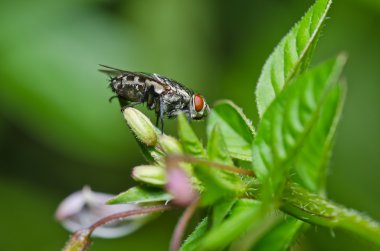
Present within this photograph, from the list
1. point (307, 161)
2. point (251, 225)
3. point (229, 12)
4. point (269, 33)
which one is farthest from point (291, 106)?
point (229, 12)

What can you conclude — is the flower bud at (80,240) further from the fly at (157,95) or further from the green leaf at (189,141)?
the fly at (157,95)

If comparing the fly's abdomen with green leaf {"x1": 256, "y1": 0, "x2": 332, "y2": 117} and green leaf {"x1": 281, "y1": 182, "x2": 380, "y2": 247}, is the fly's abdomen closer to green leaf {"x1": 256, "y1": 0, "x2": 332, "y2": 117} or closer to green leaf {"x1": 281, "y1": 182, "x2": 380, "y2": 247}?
green leaf {"x1": 256, "y1": 0, "x2": 332, "y2": 117}

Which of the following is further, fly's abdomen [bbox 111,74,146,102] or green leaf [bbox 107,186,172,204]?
fly's abdomen [bbox 111,74,146,102]

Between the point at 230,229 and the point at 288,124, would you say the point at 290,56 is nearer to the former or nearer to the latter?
the point at 288,124

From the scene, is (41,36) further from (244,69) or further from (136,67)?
(244,69)

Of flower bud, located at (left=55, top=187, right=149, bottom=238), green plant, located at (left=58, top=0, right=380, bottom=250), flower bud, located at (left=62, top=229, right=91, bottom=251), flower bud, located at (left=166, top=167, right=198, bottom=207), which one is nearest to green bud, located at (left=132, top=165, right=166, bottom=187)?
green plant, located at (left=58, top=0, right=380, bottom=250)

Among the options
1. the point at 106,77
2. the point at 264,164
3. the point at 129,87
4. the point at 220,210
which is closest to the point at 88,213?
the point at 129,87
